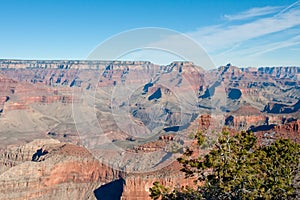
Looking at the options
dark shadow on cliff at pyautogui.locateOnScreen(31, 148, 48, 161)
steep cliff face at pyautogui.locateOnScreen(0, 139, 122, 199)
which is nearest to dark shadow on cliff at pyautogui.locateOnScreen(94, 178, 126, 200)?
steep cliff face at pyautogui.locateOnScreen(0, 139, 122, 199)

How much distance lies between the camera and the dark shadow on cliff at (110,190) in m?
64.8

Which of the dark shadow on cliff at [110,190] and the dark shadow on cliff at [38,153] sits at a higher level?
the dark shadow on cliff at [38,153]

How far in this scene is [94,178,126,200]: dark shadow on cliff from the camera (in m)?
64.8

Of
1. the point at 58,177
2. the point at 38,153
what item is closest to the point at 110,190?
the point at 58,177

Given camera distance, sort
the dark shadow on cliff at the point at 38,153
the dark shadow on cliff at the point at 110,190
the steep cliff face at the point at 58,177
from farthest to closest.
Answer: the dark shadow on cliff at the point at 38,153 → the steep cliff face at the point at 58,177 → the dark shadow on cliff at the point at 110,190

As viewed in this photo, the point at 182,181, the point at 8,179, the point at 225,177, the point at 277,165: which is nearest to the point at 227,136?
the point at 225,177

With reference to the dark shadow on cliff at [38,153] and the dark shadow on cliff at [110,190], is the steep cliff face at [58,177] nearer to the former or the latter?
the dark shadow on cliff at [110,190]

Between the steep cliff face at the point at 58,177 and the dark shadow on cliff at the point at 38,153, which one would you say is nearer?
the steep cliff face at the point at 58,177

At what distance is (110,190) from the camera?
6762cm

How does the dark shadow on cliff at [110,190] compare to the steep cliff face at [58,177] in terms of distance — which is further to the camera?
the steep cliff face at [58,177]

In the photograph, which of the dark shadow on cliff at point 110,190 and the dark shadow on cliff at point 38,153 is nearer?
the dark shadow on cliff at point 110,190

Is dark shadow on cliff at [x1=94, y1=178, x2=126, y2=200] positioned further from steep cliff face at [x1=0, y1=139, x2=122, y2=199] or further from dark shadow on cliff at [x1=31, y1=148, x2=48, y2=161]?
dark shadow on cliff at [x1=31, y1=148, x2=48, y2=161]

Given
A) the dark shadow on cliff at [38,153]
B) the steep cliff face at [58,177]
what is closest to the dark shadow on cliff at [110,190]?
the steep cliff face at [58,177]

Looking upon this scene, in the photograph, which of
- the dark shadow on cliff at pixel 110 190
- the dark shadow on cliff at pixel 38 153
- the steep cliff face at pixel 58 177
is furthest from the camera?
the dark shadow on cliff at pixel 38 153
